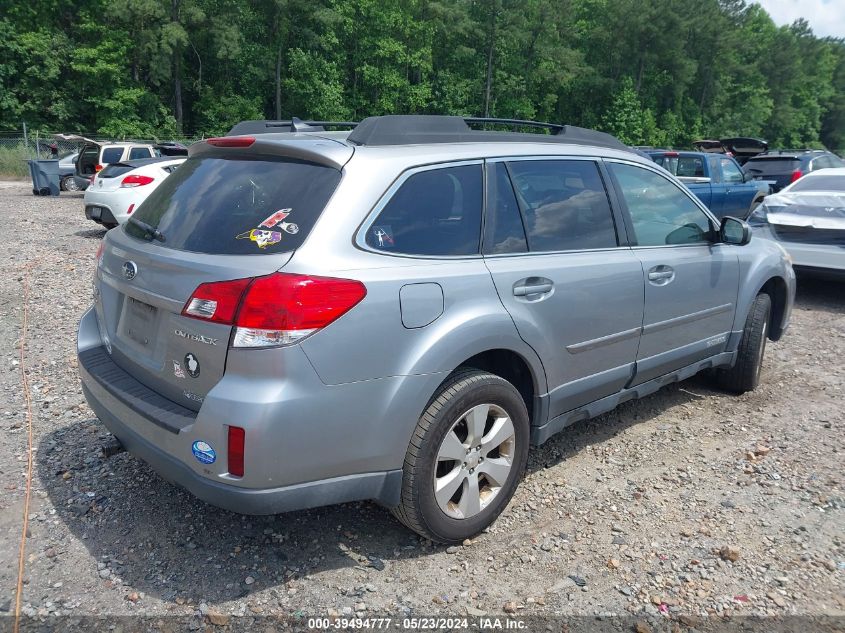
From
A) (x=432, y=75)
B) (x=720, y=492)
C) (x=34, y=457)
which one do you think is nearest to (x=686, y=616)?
(x=720, y=492)

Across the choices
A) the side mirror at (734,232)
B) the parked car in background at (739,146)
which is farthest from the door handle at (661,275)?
the parked car in background at (739,146)

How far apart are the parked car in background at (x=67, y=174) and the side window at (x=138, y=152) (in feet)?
13.0

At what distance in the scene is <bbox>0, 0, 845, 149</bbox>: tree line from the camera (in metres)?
37.2

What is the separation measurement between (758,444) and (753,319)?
1.11 meters

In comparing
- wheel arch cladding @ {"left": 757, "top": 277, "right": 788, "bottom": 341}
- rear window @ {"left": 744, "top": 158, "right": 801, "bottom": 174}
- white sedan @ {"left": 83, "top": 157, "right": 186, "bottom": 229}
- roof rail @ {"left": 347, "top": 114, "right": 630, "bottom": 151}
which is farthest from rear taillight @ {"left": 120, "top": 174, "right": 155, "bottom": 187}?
rear window @ {"left": 744, "top": 158, "right": 801, "bottom": 174}

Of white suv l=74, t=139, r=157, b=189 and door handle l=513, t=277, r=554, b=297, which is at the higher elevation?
door handle l=513, t=277, r=554, b=297

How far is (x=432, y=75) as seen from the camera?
48.4 m

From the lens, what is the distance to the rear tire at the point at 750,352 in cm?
496

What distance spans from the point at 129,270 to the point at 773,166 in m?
17.7

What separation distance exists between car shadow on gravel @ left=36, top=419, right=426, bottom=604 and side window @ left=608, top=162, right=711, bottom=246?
2282 millimetres

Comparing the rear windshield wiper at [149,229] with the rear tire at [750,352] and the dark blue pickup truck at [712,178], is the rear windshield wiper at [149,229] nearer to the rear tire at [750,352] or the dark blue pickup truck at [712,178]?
the rear tire at [750,352]

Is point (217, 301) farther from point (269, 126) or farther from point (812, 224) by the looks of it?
point (812, 224)

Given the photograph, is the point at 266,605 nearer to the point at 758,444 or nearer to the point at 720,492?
the point at 720,492

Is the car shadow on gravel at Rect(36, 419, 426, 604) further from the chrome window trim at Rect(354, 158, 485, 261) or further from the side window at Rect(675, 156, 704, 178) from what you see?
the side window at Rect(675, 156, 704, 178)
